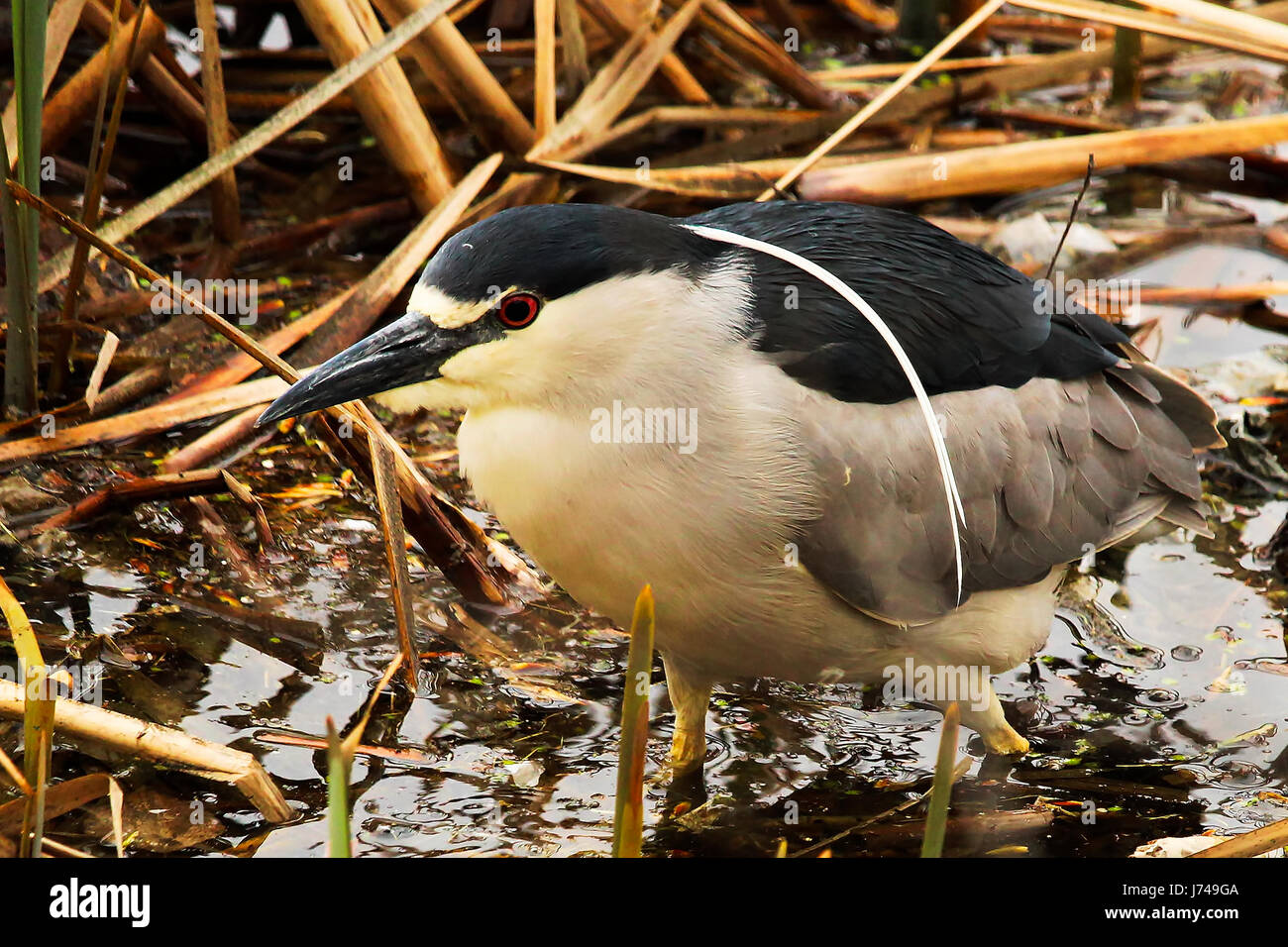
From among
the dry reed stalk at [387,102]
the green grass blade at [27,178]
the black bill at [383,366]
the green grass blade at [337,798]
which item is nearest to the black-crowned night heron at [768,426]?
the black bill at [383,366]

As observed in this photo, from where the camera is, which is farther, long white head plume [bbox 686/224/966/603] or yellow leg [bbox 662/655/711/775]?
yellow leg [bbox 662/655/711/775]

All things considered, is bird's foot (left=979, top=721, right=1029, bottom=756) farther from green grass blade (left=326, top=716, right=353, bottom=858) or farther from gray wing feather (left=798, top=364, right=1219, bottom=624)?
green grass blade (left=326, top=716, right=353, bottom=858)

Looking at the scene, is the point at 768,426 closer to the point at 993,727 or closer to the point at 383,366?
the point at 383,366

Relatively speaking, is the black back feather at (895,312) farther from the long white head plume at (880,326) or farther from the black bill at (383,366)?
the black bill at (383,366)

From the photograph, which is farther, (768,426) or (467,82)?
(467,82)

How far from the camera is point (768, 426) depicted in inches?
121

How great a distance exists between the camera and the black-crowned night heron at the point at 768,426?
2951 millimetres

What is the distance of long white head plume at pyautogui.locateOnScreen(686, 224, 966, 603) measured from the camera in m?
2.96

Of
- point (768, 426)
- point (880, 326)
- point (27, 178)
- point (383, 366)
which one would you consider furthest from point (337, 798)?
point (27, 178)

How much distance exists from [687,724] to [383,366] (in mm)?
1282

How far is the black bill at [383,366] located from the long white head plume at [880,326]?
0.68m

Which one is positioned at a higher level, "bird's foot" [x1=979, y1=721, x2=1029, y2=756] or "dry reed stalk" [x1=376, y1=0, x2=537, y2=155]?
"dry reed stalk" [x1=376, y1=0, x2=537, y2=155]

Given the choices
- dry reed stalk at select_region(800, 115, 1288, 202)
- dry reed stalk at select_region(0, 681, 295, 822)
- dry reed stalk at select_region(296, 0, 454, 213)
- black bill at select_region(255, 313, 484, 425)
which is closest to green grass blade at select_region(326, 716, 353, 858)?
dry reed stalk at select_region(0, 681, 295, 822)

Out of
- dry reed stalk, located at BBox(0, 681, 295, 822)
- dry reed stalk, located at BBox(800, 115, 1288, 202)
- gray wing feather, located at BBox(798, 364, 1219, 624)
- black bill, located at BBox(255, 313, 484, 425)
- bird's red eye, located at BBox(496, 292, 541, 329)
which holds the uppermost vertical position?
dry reed stalk, located at BBox(800, 115, 1288, 202)
